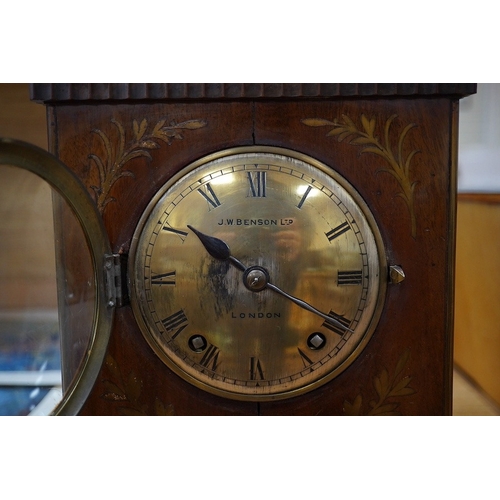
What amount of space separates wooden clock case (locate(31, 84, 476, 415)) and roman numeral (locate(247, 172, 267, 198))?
0.20 ft

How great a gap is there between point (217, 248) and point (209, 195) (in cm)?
10

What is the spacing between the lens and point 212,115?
1050 millimetres

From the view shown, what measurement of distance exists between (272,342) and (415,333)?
0.27 meters

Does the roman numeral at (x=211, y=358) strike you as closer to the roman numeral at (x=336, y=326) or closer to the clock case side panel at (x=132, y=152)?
the clock case side panel at (x=132, y=152)

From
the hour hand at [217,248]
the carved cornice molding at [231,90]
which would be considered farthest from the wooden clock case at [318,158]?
the hour hand at [217,248]

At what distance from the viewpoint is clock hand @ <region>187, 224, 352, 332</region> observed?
1021 mm

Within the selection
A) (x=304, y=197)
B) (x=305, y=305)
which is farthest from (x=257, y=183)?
(x=305, y=305)

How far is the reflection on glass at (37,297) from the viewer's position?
2.96 feet

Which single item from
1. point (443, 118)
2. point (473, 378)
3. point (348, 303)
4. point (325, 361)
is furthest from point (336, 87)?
point (473, 378)

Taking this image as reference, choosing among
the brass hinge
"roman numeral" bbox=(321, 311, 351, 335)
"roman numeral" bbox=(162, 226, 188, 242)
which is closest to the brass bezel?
the brass hinge

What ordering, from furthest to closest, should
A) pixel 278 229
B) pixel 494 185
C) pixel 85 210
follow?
pixel 494 185
pixel 278 229
pixel 85 210

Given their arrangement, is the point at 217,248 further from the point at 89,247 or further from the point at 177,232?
the point at 89,247

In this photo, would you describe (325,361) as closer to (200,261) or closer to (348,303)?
(348,303)

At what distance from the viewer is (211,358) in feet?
3.49
